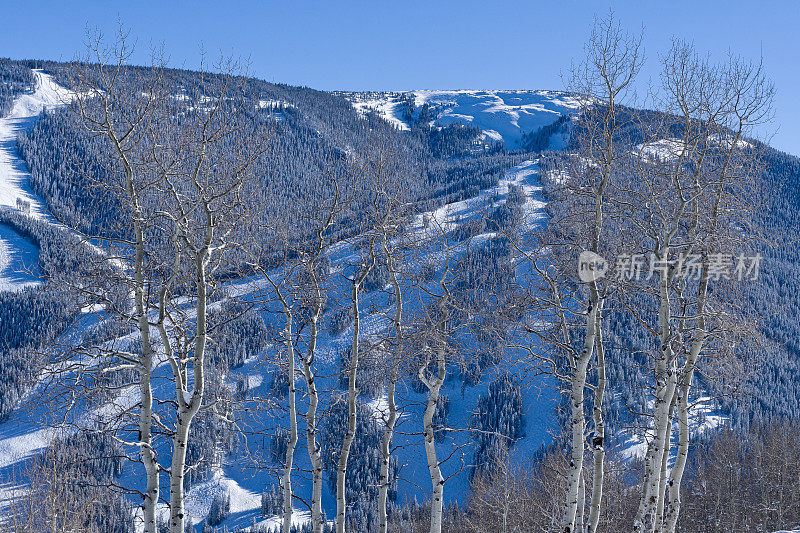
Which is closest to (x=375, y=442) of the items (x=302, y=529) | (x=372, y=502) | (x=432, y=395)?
(x=372, y=502)

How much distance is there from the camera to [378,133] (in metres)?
11.6

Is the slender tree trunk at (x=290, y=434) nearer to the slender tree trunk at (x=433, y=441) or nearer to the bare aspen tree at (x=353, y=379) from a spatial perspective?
the bare aspen tree at (x=353, y=379)

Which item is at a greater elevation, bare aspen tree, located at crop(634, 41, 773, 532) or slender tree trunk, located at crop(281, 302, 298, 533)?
bare aspen tree, located at crop(634, 41, 773, 532)

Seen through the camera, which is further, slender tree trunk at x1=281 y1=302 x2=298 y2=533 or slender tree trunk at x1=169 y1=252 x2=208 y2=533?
slender tree trunk at x1=281 y1=302 x2=298 y2=533

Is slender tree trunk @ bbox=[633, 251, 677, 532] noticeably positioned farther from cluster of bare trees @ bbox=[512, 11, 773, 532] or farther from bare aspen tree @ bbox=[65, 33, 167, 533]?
bare aspen tree @ bbox=[65, 33, 167, 533]

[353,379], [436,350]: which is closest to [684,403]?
[436,350]

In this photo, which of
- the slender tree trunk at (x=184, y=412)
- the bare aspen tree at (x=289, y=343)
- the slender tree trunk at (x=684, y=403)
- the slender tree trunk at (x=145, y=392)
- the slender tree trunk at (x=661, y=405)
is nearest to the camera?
the slender tree trunk at (x=184, y=412)

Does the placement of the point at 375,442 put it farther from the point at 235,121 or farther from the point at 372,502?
the point at 235,121

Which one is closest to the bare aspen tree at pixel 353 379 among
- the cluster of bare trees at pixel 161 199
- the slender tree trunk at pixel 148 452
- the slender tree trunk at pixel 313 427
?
the slender tree trunk at pixel 313 427

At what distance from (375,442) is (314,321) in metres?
77.9

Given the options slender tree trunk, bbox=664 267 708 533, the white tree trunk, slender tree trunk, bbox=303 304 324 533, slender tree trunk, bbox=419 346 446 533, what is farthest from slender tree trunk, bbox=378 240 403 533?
slender tree trunk, bbox=664 267 708 533

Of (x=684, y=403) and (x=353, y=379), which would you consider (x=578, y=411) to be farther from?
(x=353, y=379)

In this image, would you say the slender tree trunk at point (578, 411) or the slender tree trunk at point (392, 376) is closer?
the slender tree trunk at point (578, 411)

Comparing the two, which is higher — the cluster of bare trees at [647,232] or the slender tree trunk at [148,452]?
the cluster of bare trees at [647,232]
